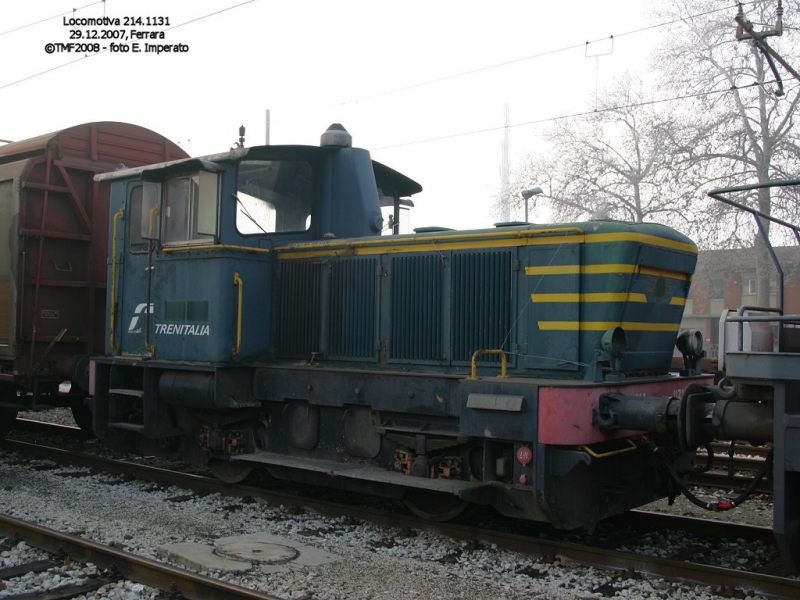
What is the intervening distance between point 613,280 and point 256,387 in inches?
141

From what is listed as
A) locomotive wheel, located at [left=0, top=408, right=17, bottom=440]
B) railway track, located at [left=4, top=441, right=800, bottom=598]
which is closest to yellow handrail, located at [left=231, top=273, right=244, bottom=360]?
railway track, located at [left=4, top=441, right=800, bottom=598]

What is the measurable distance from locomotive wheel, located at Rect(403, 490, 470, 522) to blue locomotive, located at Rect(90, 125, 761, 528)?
2 centimetres

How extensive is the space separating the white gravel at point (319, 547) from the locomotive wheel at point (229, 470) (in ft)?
1.17

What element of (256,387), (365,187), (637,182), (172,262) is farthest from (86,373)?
(637,182)

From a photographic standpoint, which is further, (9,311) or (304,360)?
(9,311)

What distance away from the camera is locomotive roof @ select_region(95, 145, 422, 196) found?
698 centimetres

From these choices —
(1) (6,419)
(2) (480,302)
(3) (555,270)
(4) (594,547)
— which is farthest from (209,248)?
(1) (6,419)

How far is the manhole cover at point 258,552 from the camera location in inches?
204

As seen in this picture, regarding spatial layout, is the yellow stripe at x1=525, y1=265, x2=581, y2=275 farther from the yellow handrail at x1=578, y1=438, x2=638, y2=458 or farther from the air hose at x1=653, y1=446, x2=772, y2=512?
the air hose at x1=653, y1=446, x2=772, y2=512

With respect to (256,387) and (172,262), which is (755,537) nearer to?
(256,387)

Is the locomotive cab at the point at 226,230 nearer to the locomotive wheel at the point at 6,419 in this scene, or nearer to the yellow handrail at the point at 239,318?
the yellow handrail at the point at 239,318

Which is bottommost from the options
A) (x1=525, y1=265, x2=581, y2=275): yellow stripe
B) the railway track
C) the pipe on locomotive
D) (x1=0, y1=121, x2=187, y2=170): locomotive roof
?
the railway track

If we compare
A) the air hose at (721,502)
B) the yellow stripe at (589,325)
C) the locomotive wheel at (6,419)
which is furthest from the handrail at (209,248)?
the air hose at (721,502)

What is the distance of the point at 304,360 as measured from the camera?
718 cm
